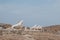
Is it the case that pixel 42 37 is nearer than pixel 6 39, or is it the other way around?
pixel 6 39

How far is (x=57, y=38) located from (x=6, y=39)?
17.0 feet

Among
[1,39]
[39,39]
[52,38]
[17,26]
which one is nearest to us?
[1,39]

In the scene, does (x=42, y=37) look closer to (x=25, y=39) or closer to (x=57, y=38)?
(x=57, y=38)

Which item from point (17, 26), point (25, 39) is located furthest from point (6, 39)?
point (17, 26)

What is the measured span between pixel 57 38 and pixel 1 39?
537cm

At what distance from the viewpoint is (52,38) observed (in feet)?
45.6

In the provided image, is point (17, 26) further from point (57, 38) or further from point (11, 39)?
point (11, 39)

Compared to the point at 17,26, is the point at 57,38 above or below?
below

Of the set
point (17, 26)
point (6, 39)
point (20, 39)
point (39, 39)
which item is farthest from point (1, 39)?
point (17, 26)

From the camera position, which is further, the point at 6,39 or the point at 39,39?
the point at 39,39

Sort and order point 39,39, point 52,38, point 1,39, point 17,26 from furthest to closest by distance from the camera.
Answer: point 17,26 < point 52,38 < point 39,39 < point 1,39

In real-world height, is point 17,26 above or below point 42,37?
above

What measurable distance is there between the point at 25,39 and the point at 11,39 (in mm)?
838

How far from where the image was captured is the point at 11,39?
1062cm
